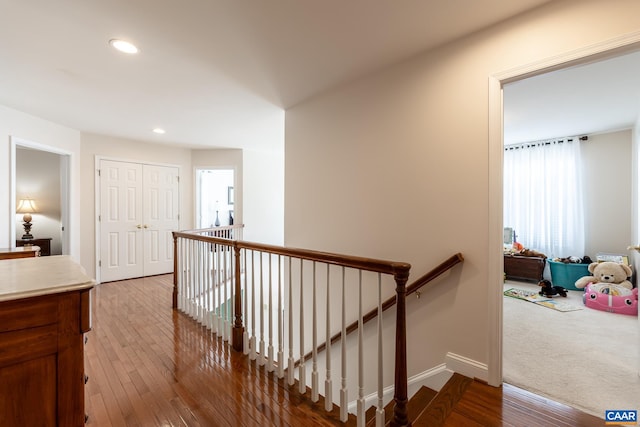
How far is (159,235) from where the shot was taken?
518 centimetres

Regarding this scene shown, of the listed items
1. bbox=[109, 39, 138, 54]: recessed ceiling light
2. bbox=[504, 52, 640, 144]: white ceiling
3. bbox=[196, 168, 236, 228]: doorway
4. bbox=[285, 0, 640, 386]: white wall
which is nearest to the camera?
bbox=[285, 0, 640, 386]: white wall

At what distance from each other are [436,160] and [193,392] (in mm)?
2359

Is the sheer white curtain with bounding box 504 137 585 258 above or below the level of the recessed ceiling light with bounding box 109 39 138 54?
below

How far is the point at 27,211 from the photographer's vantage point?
5.24 meters

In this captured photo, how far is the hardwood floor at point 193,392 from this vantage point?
62.1 inches

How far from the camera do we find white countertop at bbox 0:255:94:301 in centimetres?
106

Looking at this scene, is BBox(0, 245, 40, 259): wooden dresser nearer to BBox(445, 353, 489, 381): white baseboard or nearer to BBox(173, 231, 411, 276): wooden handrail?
BBox(173, 231, 411, 276): wooden handrail

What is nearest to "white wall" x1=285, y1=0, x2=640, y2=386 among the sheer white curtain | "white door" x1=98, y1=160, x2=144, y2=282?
"white door" x1=98, y1=160, x2=144, y2=282

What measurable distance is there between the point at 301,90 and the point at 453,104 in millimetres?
1532

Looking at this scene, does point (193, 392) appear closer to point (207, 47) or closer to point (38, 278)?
point (38, 278)

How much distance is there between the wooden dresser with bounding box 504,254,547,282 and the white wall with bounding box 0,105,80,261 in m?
7.20

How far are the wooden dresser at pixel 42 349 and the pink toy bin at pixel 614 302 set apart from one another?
508 cm
